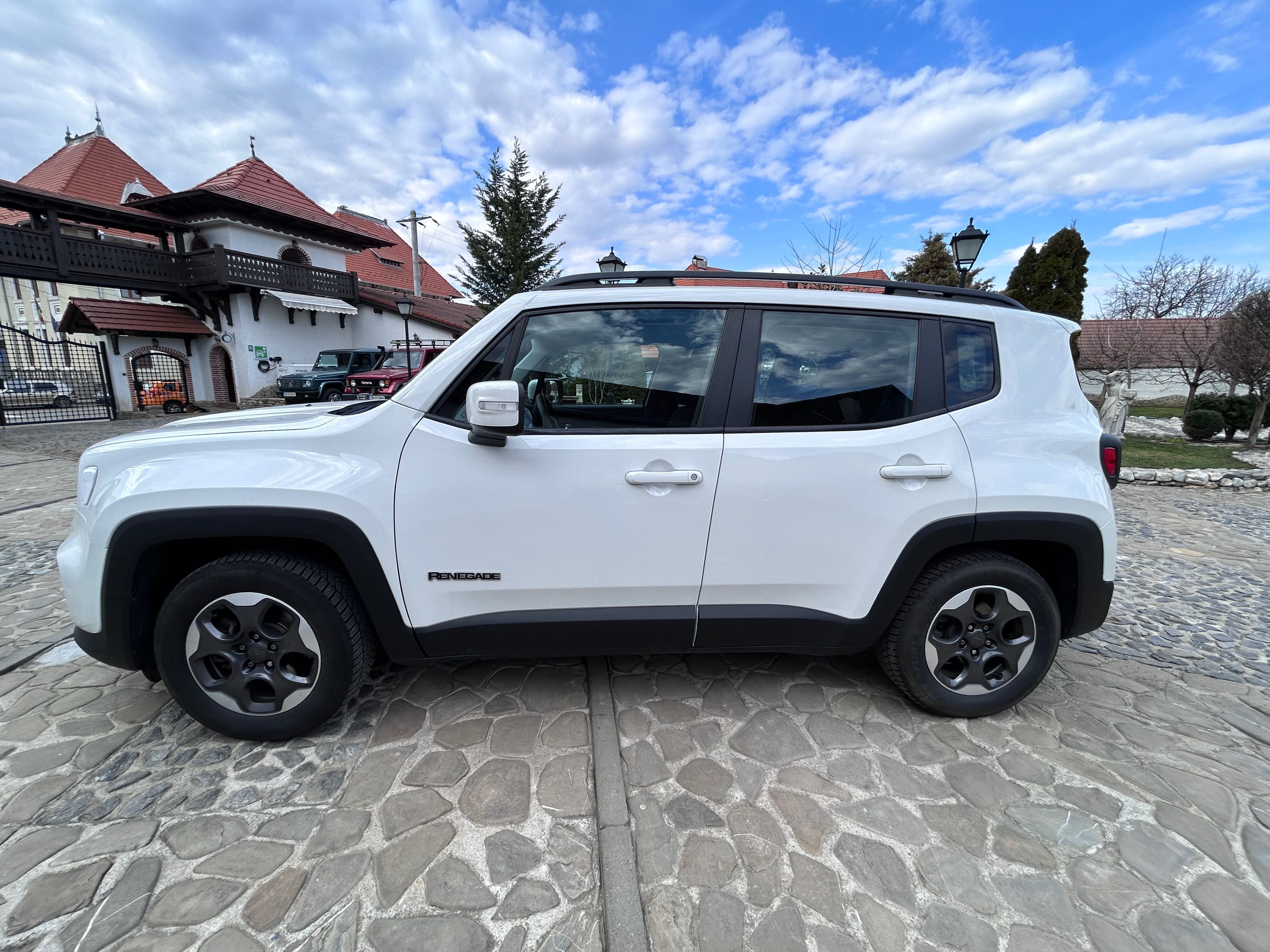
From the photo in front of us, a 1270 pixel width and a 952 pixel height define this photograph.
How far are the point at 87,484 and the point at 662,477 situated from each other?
7.31 feet

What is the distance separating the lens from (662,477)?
2.03 meters

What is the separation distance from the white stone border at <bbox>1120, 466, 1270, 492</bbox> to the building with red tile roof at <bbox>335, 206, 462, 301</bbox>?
2916cm

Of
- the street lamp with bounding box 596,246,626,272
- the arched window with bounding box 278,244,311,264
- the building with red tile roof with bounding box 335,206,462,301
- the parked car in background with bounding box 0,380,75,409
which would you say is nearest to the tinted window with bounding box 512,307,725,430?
the street lamp with bounding box 596,246,626,272

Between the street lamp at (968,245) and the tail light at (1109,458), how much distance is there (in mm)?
7432

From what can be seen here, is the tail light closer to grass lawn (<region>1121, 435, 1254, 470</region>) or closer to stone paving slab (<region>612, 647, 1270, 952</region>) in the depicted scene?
stone paving slab (<region>612, 647, 1270, 952</region>)

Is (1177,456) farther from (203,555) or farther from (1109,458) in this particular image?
(203,555)

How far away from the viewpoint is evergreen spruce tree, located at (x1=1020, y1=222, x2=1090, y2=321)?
21609mm

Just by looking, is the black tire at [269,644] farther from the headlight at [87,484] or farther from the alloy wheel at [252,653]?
the headlight at [87,484]

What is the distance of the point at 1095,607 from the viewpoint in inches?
92.4

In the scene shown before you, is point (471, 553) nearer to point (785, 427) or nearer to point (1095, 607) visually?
point (785, 427)

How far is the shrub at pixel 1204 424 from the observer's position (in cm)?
1248

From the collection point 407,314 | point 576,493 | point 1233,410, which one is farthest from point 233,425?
point 407,314

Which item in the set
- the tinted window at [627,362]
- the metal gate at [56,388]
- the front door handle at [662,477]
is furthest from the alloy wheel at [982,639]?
the metal gate at [56,388]

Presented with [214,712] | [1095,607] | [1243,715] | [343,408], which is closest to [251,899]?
[214,712]
